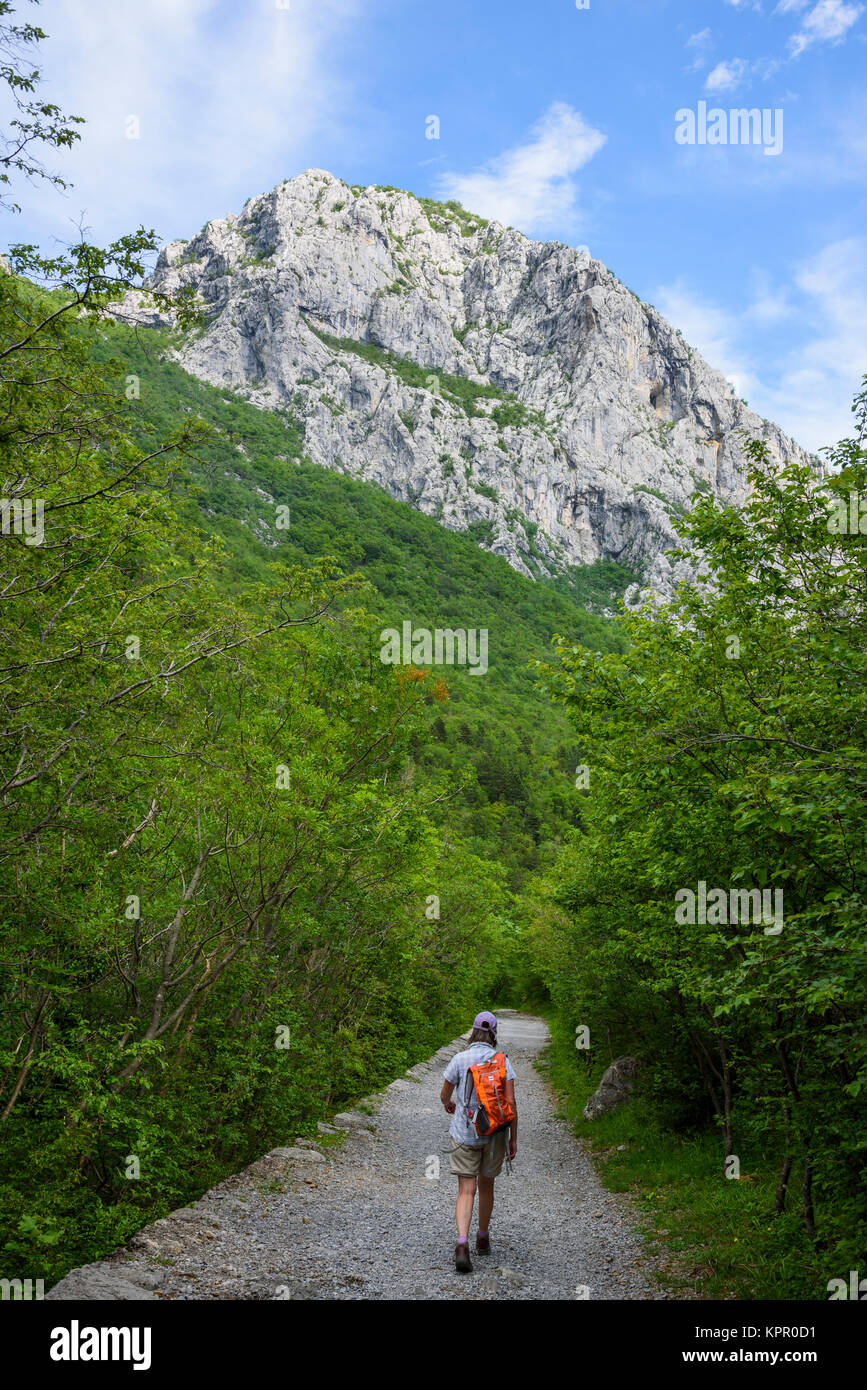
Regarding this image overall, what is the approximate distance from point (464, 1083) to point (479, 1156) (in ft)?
1.91

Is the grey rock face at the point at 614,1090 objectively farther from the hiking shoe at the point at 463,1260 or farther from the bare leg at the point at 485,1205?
the hiking shoe at the point at 463,1260

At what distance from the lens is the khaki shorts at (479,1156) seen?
6.46m

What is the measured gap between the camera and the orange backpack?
6.36 m

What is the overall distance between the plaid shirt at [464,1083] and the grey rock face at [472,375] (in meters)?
141

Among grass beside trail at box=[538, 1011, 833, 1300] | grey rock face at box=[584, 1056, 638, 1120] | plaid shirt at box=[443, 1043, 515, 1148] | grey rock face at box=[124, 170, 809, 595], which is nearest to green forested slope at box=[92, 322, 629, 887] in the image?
grey rock face at box=[124, 170, 809, 595]

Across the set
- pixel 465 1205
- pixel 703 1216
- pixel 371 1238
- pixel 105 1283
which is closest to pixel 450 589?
pixel 703 1216

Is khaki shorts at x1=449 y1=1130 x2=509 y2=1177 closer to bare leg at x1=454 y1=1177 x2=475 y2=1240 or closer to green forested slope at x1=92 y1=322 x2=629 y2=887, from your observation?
bare leg at x1=454 y1=1177 x2=475 y2=1240

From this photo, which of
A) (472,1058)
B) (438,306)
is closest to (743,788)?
(472,1058)

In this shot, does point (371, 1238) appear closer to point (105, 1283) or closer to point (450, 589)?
point (105, 1283)

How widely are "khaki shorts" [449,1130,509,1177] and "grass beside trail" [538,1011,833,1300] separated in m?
1.83

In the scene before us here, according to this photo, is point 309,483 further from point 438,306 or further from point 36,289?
point 36,289

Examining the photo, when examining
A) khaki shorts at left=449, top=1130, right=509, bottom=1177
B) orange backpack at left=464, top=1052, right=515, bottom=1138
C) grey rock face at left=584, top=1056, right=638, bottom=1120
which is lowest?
grey rock face at left=584, top=1056, right=638, bottom=1120

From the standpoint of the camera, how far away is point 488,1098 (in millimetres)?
6410

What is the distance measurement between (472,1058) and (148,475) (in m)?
5.61
